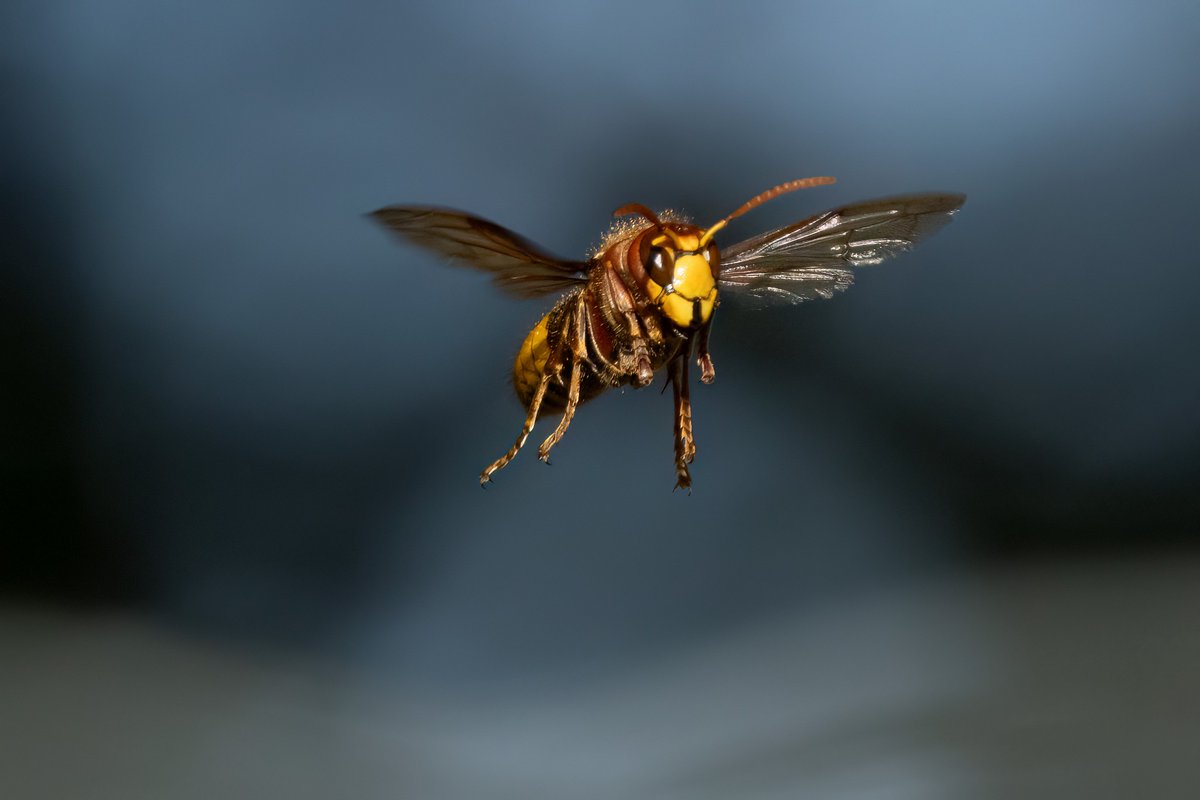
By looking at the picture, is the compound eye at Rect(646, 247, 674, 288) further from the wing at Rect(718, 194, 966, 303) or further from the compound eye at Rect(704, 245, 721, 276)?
the wing at Rect(718, 194, 966, 303)

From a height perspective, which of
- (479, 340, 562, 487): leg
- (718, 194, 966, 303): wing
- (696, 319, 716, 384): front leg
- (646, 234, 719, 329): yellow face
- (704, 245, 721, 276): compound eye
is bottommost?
(479, 340, 562, 487): leg

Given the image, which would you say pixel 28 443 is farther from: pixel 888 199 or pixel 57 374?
pixel 888 199

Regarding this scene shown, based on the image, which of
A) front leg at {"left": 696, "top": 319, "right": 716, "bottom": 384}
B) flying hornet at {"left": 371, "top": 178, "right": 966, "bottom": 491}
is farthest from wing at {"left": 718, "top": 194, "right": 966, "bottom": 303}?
front leg at {"left": 696, "top": 319, "right": 716, "bottom": 384}

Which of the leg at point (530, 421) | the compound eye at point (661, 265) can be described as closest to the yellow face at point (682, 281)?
the compound eye at point (661, 265)

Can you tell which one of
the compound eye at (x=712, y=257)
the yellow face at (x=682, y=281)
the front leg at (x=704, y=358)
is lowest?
the front leg at (x=704, y=358)

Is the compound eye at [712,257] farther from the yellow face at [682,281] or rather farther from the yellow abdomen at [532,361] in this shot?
the yellow abdomen at [532,361]

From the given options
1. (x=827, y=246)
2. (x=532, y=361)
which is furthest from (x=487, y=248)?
(x=827, y=246)

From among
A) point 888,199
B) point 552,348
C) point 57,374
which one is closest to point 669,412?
point 552,348
